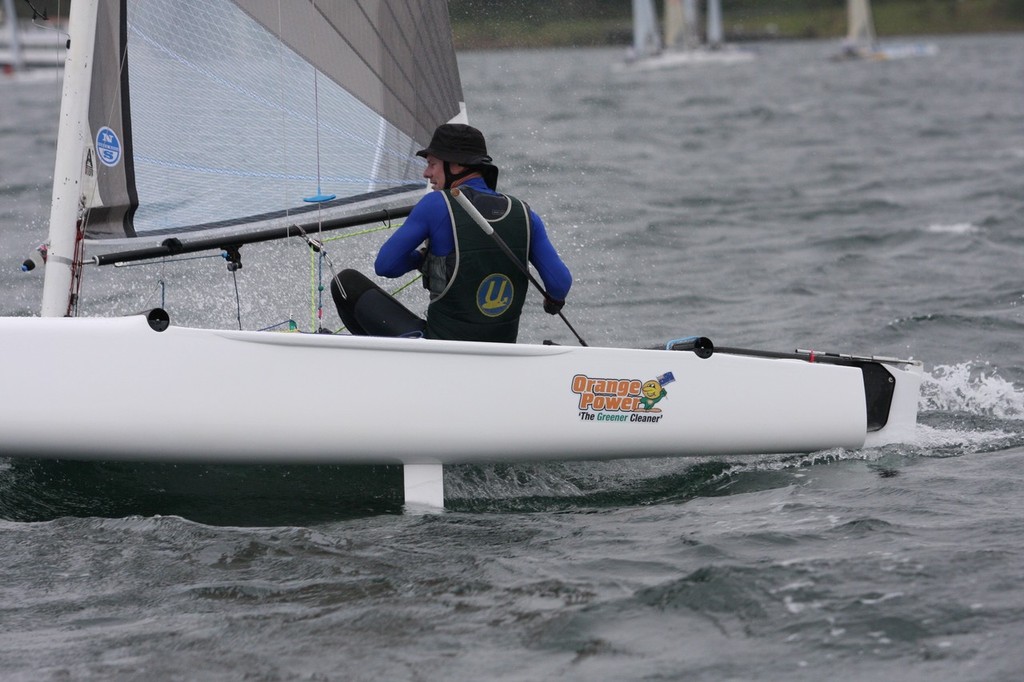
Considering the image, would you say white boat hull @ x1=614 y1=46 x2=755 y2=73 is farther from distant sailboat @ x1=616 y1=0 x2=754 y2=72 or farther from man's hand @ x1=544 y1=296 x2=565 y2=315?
man's hand @ x1=544 y1=296 x2=565 y2=315

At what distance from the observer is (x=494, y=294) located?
3.73 meters

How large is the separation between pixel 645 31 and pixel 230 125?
1539 inches

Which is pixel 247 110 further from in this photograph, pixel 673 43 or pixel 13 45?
pixel 673 43

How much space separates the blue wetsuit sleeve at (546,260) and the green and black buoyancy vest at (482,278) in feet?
0.11

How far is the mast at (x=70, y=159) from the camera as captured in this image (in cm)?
372

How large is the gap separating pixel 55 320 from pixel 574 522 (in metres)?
1.44

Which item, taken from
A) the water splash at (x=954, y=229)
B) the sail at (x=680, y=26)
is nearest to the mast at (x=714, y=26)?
the sail at (x=680, y=26)

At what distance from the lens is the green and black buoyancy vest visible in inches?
143

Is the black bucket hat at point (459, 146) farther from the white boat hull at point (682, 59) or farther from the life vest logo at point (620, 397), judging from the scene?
the white boat hull at point (682, 59)

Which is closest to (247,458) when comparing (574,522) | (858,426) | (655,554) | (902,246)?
(574,522)

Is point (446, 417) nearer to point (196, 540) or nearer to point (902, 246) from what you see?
point (196, 540)

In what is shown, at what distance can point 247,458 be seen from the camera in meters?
3.54

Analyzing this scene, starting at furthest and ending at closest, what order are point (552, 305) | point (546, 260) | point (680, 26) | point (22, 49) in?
1. point (680, 26)
2. point (22, 49)
3. point (552, 305)
4. point (546, 260)

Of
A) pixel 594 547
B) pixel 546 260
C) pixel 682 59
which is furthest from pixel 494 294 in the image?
pixel 682 59
